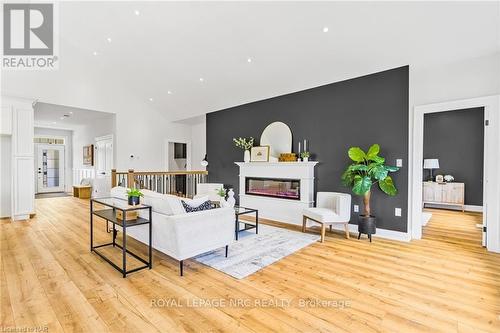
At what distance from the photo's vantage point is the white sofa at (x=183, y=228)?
2754 mm


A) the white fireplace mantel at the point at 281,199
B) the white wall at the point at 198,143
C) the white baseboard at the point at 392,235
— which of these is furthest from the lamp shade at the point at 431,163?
the white wall at the point at 198,143

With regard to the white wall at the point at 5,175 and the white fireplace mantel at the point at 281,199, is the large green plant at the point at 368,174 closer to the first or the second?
the white fireplace mantel at the point at 281,199

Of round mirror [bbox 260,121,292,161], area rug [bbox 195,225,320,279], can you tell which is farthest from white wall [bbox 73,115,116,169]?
area rug [bbox 195,225,320,279]

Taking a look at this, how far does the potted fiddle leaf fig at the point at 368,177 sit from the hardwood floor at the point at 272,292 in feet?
1.53

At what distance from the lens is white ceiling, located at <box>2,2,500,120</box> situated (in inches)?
133

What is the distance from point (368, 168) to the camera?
398 cm

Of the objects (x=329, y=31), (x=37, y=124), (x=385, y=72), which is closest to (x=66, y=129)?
(x=37, y=124)

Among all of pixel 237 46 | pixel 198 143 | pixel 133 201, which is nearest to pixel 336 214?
pixel 133 201

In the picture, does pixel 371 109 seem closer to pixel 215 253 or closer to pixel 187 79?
pixel 215 253

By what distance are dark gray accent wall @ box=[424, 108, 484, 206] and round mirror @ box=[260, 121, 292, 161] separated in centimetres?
419

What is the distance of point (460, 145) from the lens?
657 centimetres

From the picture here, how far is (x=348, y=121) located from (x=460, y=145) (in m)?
4.07

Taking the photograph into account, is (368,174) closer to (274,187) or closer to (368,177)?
(368,177)

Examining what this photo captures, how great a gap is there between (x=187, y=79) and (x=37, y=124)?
22.5 ft
